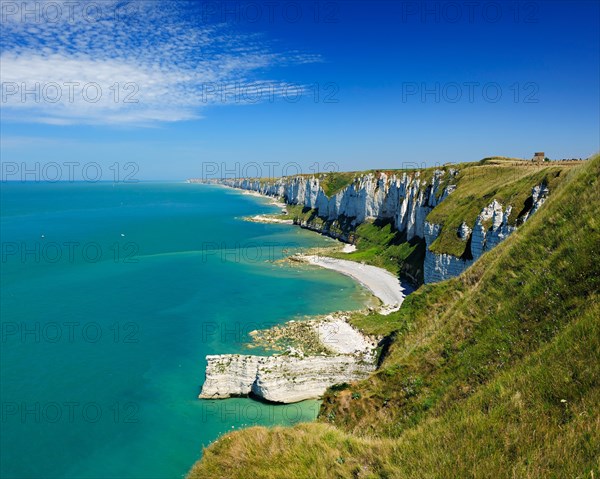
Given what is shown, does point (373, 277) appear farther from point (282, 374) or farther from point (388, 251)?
point (282, 374)

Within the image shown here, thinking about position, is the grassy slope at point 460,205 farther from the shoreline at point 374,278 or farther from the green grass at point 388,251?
the shoreline at point 374,278

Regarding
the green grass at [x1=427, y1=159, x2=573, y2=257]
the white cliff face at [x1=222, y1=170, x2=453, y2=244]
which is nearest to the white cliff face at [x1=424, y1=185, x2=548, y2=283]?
the green grass at [x1=427, y1=159, x2=573, y2=257]

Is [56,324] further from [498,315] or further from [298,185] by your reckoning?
[298,185]

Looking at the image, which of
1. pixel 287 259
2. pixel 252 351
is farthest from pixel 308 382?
pixel 287 259

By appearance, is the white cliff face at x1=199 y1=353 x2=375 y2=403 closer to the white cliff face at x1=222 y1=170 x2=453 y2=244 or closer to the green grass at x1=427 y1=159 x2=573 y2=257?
the green grass at x1=427 y1=159 x2=573 y2=257

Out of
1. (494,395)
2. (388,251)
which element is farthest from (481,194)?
(494,395)

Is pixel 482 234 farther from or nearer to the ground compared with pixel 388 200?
nearer to the ground
